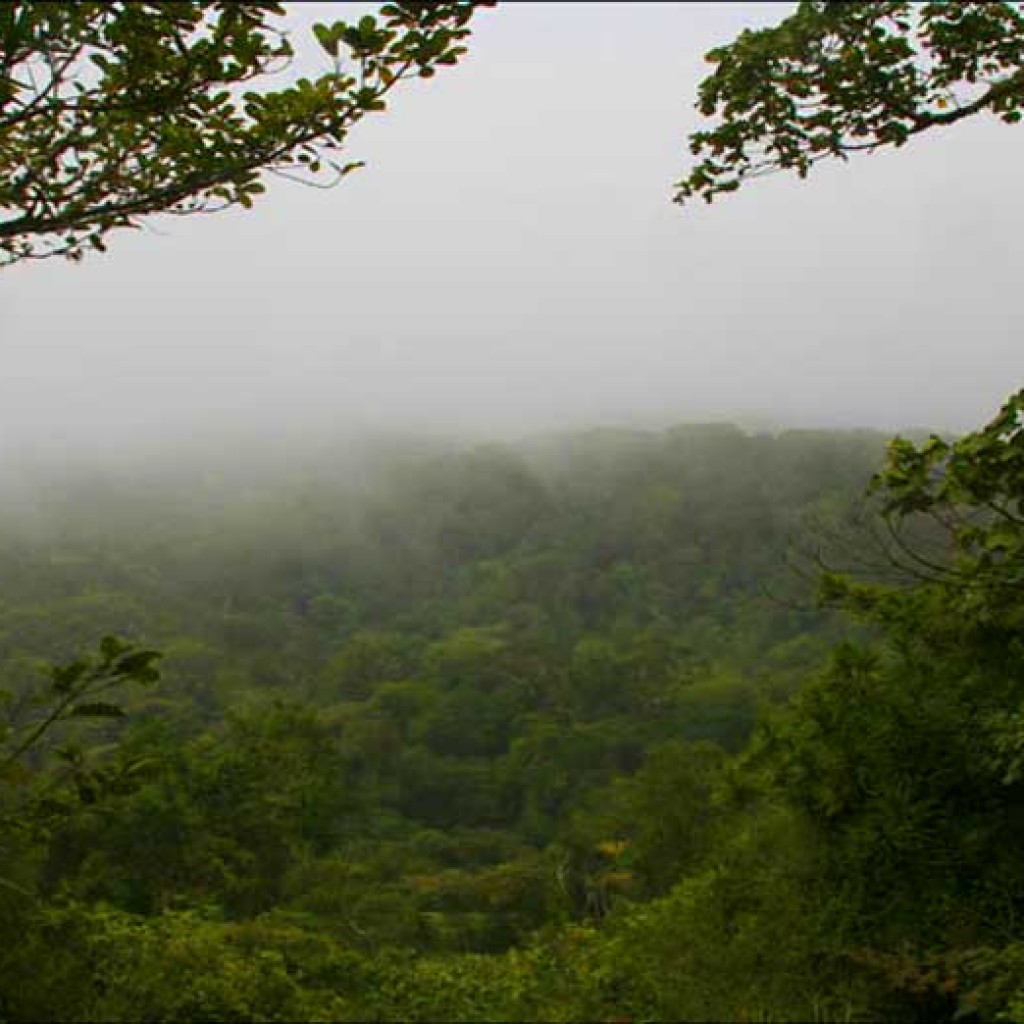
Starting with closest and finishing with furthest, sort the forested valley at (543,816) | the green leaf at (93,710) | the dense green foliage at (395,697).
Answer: the green leaf at (93,710), the forested valley at (543,816), the dense green foliage at (395,697)

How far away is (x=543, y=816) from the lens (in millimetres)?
39906

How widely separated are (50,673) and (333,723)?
45.0 metres

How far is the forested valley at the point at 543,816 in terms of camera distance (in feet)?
16.5

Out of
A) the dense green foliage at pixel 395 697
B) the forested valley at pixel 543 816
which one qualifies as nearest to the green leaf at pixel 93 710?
the forested valley at pixel 543 816

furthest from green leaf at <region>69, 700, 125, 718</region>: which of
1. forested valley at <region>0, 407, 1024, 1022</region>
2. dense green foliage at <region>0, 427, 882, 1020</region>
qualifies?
dense green foliage at <region>0, 427, 882, 1020</region>

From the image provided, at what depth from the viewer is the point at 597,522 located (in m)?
113

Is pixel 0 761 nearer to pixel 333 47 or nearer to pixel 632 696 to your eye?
pixel 333 47

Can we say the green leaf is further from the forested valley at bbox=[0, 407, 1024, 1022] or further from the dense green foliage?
the dense green foliage

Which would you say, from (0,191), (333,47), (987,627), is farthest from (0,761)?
(987,627)

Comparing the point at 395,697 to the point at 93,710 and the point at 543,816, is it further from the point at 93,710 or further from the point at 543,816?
the point at 93,710

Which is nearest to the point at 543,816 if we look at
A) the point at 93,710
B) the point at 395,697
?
the point at 395,697

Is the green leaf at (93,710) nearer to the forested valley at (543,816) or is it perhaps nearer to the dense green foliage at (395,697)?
the forested valley at (543,816)

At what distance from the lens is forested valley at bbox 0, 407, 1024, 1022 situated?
5043mm

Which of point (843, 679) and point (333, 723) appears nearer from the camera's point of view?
point (843, 679)
